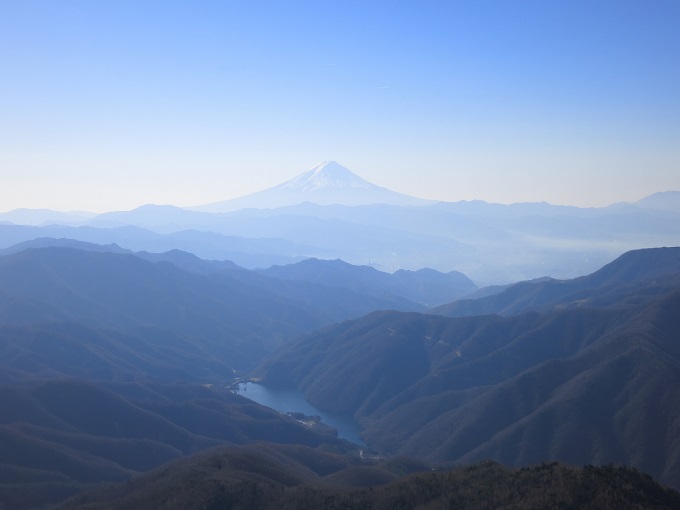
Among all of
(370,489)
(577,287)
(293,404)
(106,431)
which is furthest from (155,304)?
(370,489)

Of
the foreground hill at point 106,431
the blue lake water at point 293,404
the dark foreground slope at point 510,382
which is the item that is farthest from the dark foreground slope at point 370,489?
the blue lake water at point 293,404

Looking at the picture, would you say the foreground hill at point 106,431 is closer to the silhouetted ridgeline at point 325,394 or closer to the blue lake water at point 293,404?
the silhouetted ridgeline at point 325,394

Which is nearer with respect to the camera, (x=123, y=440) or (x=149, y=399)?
(x=123, y=440)

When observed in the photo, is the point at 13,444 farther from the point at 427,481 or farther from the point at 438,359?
the point at 438,359

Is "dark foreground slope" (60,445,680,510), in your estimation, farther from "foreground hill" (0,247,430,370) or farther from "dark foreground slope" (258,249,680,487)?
"foreground hill" (0,247,430,370)

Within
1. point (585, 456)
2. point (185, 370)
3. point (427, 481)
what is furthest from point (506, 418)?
point (185, 370)
